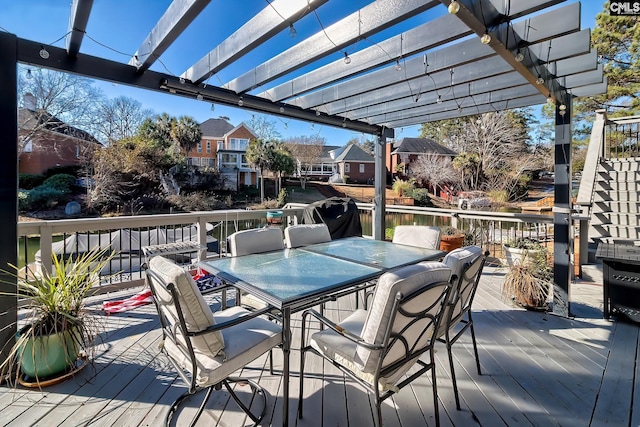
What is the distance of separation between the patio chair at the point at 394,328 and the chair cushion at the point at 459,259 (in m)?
0.22

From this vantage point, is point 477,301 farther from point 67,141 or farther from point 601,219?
point 67,141

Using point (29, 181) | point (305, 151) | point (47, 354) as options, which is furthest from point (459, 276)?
point (305, 151)

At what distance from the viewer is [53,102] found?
13.1 m

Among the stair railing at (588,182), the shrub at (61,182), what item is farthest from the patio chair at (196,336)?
the shrub at (61,182)

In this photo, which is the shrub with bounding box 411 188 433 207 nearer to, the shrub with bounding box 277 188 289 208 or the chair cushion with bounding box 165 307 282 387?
the shrub with bounding box 277 188 289 208

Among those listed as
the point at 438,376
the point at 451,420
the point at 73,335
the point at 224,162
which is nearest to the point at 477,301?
the point at 438,376

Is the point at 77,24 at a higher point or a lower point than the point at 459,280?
higher

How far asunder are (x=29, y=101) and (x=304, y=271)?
1660 cm

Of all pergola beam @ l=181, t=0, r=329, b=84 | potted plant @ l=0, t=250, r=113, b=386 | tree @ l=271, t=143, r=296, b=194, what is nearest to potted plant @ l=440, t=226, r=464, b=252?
pergola beam @ l=181, t=0, r=329, b=84

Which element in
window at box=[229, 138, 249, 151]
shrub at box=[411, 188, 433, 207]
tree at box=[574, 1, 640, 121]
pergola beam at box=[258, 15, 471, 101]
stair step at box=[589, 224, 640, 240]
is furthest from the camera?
window at box=[229, 138, 249, 151]

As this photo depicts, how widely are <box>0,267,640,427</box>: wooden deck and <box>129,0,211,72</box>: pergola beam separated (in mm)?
2397

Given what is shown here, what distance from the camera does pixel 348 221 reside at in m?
5.07

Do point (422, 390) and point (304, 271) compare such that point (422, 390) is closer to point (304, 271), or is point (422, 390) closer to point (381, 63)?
point (304, 271)

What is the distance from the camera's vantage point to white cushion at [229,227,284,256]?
2705 millimetres
